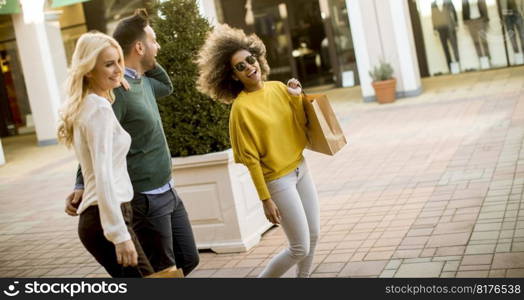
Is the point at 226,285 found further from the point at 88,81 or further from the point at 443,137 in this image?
the point at 443,137

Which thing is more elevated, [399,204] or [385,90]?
[385,90]

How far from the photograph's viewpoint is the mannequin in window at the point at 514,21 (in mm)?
15883

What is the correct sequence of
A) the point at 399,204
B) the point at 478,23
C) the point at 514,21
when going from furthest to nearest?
the point at 478,23 → the point at 514,21 → the point at 399,204

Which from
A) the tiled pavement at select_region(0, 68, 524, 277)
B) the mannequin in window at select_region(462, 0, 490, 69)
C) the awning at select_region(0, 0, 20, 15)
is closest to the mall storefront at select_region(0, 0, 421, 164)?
the awning at select_region(0, 0, 20, 15)

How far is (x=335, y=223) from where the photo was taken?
630cm

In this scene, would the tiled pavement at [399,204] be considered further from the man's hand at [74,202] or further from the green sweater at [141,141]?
the man's hand at [74,202]

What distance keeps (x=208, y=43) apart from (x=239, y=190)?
1835 millimetres

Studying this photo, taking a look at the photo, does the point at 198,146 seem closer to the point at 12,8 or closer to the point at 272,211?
the point at 272,211

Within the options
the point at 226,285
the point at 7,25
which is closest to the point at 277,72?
the point at 7,25

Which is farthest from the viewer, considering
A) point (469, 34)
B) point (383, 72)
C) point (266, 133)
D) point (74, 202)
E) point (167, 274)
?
point (469, 34)

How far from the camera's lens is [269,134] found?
413 centimetres

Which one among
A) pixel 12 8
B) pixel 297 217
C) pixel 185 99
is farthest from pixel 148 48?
pixel 12 8

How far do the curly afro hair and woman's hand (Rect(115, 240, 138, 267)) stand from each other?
1468 mm

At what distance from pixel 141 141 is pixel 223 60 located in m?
0.83
